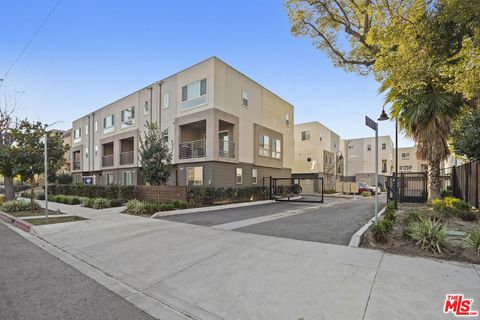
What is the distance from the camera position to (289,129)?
28.6 meters

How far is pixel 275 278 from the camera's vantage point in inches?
187

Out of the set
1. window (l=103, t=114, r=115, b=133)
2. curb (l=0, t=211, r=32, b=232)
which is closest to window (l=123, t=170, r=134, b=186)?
window (l=103, t=114, r=115, b=133)

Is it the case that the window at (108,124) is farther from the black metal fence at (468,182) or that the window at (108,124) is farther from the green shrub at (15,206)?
the black metal fence at (468,182)

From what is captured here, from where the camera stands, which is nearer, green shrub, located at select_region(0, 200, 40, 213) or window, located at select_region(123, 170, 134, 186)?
green shrub, located at select_region(0, 200, 40, 213)

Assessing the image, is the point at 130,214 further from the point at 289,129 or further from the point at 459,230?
the point at 289,129

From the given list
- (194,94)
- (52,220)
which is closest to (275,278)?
(52,220)

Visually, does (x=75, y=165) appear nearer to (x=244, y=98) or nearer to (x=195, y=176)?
(x=195, y=176)

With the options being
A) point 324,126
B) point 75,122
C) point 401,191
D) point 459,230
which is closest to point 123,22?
point 459,230

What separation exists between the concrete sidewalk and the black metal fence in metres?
8.80

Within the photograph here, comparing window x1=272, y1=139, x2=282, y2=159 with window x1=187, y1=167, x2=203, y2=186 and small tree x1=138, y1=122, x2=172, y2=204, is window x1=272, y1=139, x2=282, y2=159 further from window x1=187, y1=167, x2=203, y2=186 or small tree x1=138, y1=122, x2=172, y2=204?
small tree x1=138, y1=122, x2=172, y2=204

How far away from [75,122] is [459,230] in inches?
1669

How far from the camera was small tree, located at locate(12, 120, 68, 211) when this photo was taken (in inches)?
568

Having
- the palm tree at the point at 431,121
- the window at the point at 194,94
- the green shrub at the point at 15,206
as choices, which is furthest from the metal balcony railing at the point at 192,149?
the palm tree at the point at 431,121

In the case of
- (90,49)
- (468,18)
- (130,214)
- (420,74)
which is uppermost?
(90,49)
